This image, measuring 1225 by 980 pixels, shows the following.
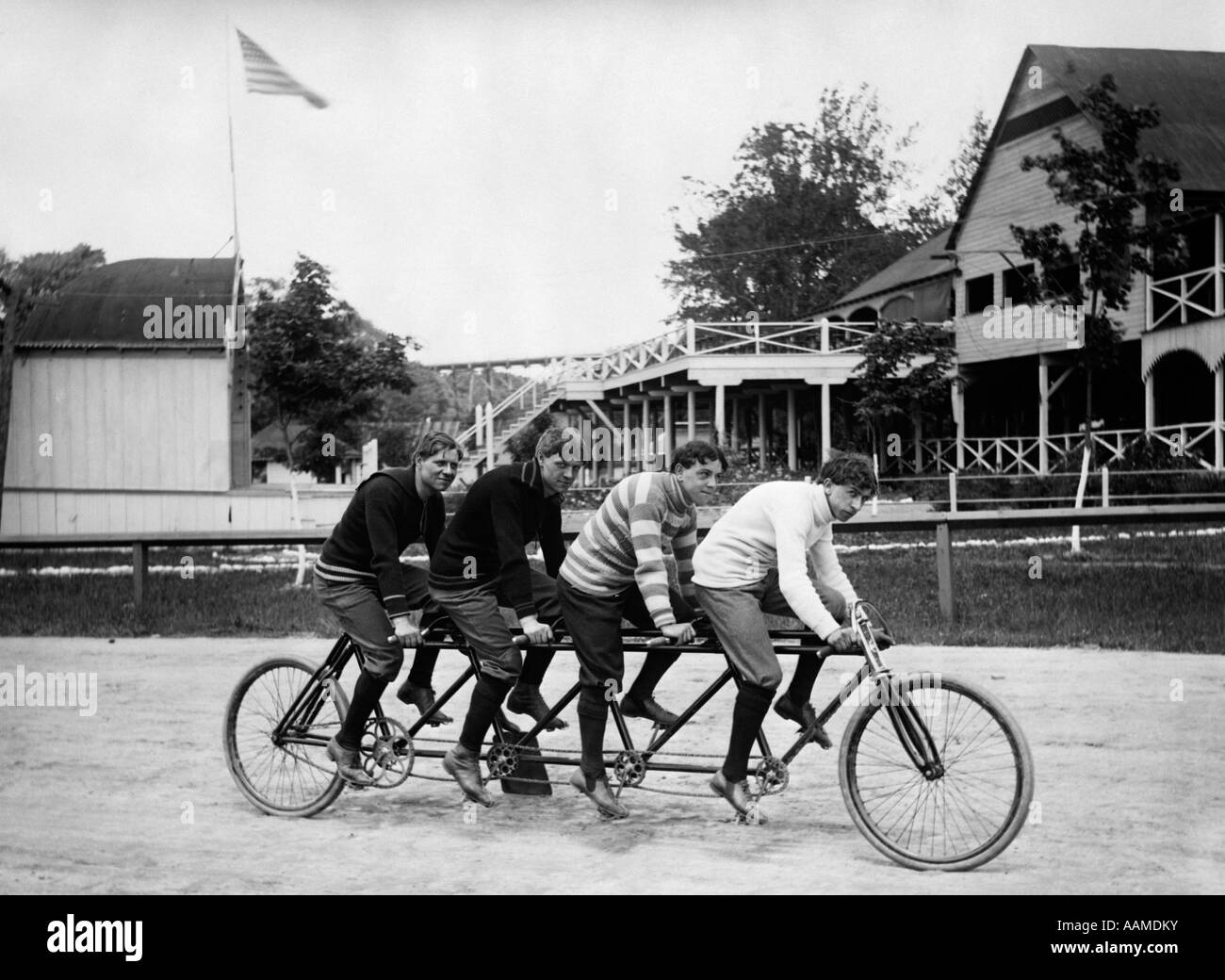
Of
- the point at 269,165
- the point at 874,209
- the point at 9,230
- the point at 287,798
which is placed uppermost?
the point at 874,209

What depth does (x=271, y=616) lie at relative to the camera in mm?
13820

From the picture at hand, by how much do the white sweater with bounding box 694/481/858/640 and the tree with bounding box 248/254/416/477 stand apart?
22600 millimetres

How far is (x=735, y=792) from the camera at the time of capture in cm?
537

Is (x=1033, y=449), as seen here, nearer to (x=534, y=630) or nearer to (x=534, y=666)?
(x=534, y=666)

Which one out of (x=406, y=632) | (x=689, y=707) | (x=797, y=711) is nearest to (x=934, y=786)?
(x=797, y=711)

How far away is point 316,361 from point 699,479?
2362 cm

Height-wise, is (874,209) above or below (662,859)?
above

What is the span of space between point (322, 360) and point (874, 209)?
14810 millimetres

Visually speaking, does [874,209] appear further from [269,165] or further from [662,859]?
[662,859]

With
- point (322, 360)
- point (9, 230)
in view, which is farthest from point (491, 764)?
point (322, 360)

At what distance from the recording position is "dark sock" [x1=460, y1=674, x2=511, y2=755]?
580 cm

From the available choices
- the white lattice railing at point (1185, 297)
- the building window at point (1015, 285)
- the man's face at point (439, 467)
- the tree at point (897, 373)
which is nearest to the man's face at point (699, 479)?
the man's face at point (439, 467)

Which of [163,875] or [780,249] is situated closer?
[163,875]
